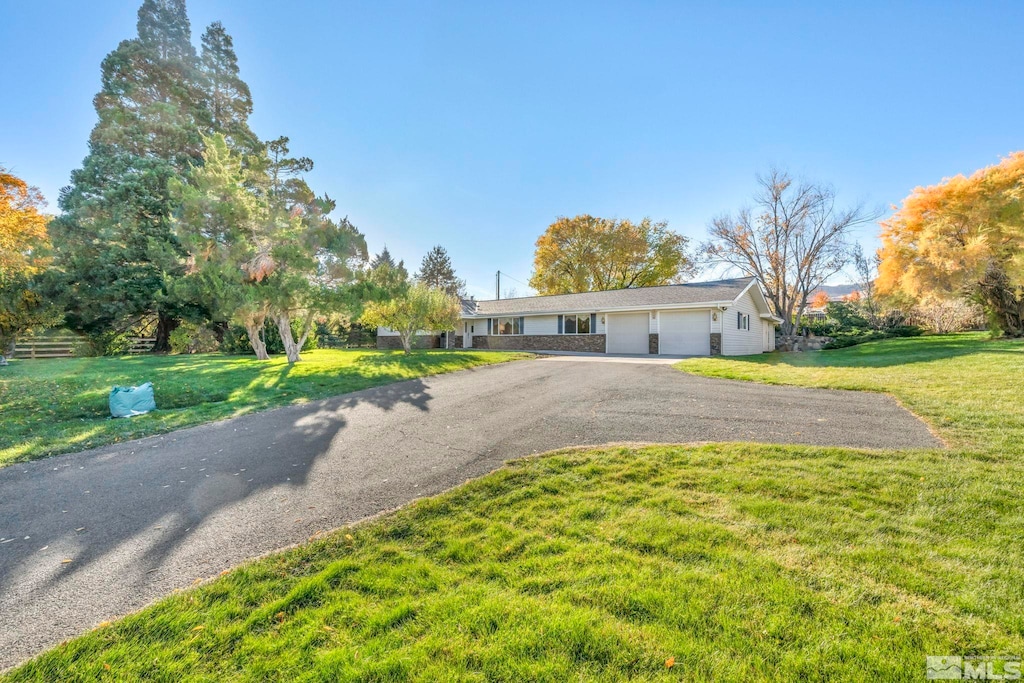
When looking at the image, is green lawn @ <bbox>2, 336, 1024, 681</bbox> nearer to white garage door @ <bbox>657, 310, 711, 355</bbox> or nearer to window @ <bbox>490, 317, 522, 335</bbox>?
white garage door @ <bbox>657, 310, 711, 355</bbox>

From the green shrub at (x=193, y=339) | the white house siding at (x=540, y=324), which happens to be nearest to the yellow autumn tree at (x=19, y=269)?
the green shrub at (x=193, y=339)

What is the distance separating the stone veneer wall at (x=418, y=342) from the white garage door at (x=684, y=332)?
15.6m

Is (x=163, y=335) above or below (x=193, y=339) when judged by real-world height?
above

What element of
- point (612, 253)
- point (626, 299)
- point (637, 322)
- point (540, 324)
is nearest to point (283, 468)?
point (637, 322)

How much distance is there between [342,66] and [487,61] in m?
4.06

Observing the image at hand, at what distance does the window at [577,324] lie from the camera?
21797 millimetres

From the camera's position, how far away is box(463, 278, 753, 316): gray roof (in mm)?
18562

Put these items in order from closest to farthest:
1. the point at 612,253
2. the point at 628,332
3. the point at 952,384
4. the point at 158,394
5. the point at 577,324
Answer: the point at 952,384, the point at 158,394, the point at 628,332, the point at 577,324, the point at 612,253

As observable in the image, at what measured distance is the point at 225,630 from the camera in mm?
2072

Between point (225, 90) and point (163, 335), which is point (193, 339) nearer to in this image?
point (163, 335)

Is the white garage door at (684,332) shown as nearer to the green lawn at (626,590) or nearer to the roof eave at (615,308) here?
the roof eave at (615,308)

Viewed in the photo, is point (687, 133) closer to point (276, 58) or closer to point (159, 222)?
point (276, 58)

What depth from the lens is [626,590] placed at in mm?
2281

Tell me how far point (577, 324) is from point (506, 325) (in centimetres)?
507
